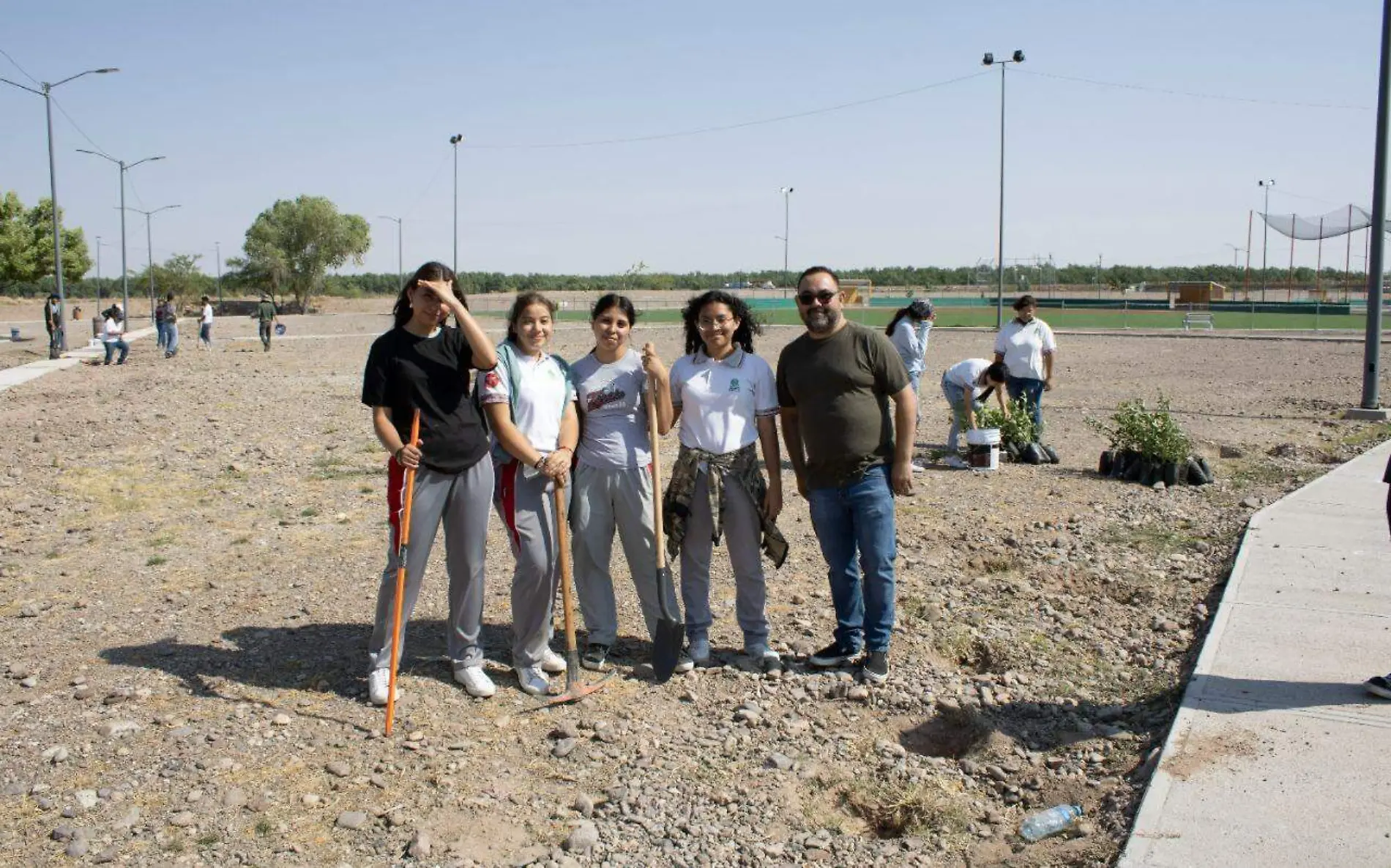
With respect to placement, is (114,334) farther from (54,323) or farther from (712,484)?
(712,484)

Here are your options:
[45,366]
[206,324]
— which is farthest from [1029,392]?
[206,324]

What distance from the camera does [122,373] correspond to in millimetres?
23359

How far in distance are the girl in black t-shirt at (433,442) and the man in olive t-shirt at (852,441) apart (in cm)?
136

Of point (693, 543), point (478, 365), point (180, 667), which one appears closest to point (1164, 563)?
point (693, 543)

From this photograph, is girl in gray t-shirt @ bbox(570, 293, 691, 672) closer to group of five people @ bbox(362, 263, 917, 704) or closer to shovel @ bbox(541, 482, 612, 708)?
group of five people @ bbox(362, 263, 917, 704)

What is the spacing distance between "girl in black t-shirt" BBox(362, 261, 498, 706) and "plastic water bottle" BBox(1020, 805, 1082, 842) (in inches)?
86.4

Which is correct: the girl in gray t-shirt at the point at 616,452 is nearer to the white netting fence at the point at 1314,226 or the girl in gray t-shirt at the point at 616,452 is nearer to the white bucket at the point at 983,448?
the white bucket at the point at 983,448

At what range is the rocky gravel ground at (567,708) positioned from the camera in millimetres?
4020

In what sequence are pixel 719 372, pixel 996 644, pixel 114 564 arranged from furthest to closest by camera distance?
1. pixel 114 564
2. pixel 996 644
3. pixel 719 372

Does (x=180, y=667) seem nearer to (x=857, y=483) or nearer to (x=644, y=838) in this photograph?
(x=644, y=838)

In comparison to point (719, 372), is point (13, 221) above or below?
above

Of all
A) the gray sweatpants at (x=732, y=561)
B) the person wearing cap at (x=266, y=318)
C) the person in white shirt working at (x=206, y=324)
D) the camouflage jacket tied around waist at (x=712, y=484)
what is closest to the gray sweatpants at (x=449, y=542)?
the camouflage jacket tied around waist at (x=712, y=484)

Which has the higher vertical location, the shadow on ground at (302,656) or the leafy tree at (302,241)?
the leafy tree at (302,241)

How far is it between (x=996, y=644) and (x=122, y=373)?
70.2 ft
